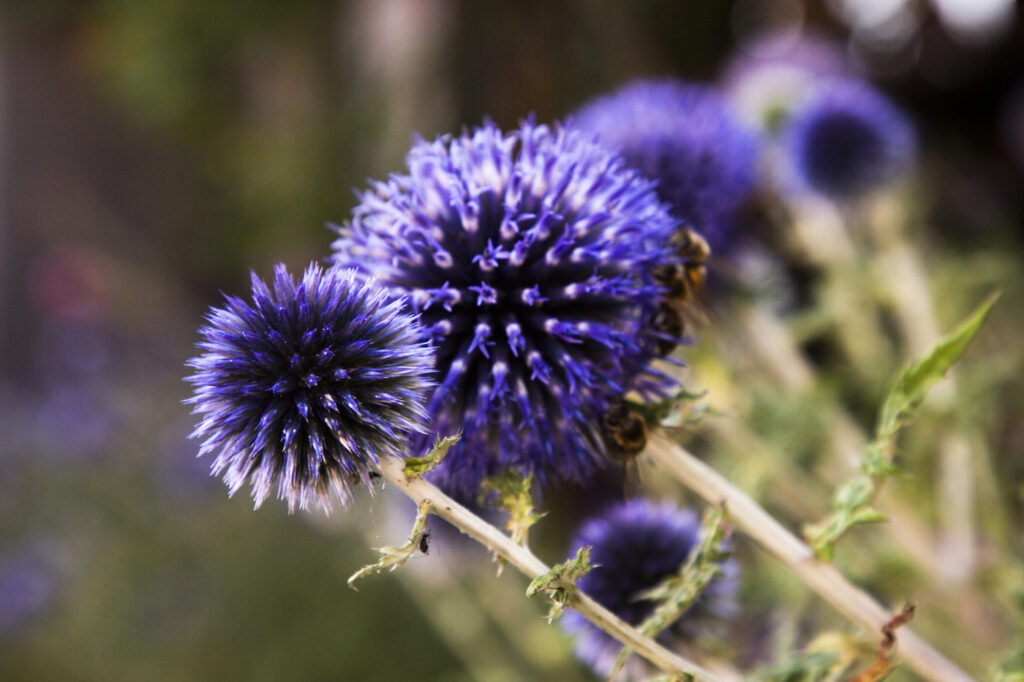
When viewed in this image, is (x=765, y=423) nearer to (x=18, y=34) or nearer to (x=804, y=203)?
(x=804, y=203)

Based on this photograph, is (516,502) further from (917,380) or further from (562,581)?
(917,380)

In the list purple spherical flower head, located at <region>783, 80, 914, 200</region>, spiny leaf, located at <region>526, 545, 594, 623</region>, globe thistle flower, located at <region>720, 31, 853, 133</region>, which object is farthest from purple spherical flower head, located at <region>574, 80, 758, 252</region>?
spiny leaf, located at <region>526, 545, 594, 623</region>

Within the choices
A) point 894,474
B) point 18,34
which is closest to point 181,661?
point 894,474

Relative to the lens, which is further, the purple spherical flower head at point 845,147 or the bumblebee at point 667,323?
the purple spherical flower head at point 845,147

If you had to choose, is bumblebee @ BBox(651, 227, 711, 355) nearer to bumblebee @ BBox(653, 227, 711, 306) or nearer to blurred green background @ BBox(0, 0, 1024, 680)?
bumblebee @ BBox(653, 227, 711, 306)

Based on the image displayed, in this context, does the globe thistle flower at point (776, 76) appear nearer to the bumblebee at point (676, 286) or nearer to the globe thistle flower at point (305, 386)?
the bumblebee at point (676, 286)

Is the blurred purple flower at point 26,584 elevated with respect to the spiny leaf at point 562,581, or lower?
elevated

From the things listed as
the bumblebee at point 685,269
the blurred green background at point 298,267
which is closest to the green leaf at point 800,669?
the bumblebee at point 685,269
